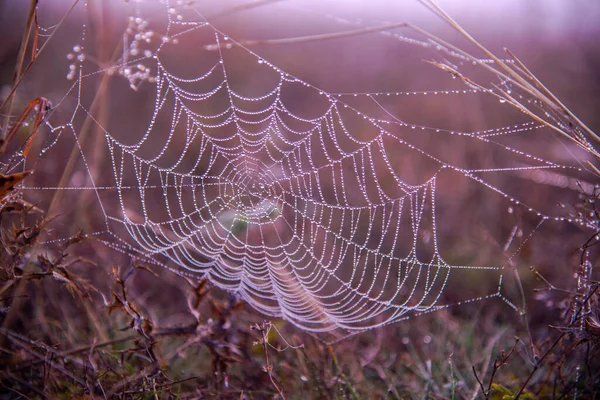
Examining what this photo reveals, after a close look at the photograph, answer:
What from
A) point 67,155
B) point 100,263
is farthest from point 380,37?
point 100,263

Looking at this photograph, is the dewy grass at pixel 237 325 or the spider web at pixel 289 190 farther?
the spider web at pixel 289 190

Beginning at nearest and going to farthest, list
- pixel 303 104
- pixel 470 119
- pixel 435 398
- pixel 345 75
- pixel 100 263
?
pixel 435 398 < pixel 100 263 < pixel 470 119 < pixel 303 104 < pixel 345 75

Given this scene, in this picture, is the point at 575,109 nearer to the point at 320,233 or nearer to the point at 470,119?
the point at 470,119

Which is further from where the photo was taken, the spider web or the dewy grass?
the spider web
